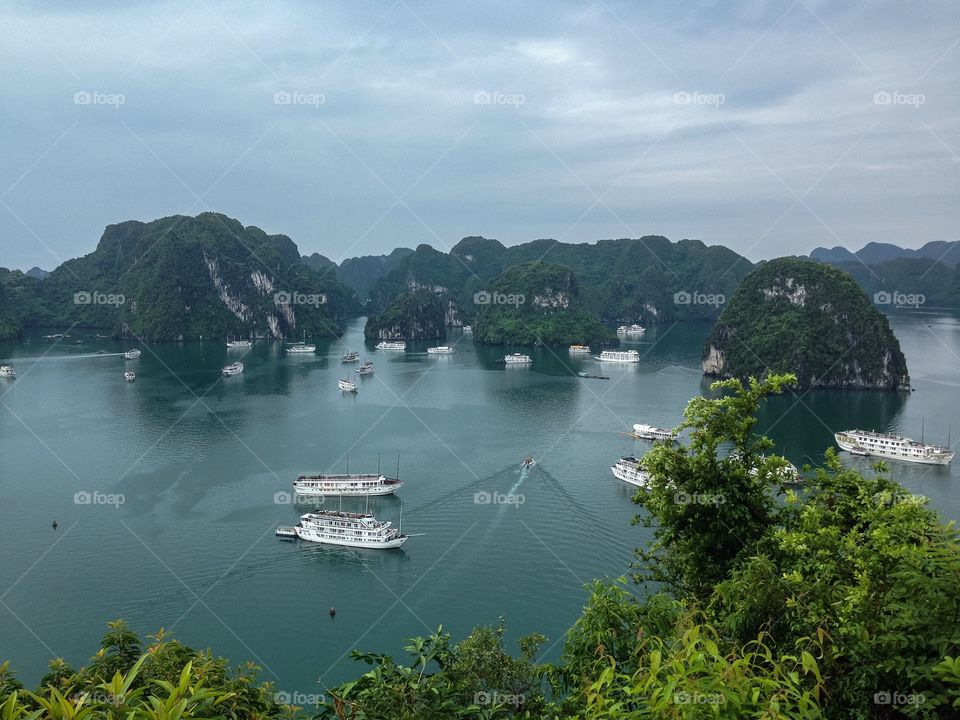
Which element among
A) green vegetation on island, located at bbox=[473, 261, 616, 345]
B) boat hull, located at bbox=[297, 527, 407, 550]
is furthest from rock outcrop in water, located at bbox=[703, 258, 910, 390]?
boat hull, located at bbox=[297, 527, 407, 550]

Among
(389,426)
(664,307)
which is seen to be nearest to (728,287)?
(664,307)

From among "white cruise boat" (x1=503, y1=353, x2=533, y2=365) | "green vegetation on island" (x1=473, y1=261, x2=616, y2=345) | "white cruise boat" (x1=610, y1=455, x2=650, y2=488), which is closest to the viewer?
"white cruise boat" (x1=610, y1=455, x2=650, y2=488)

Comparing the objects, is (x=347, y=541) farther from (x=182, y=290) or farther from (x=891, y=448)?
(x=182, y=290)

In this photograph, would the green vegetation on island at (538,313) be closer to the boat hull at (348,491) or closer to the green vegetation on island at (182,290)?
the green vegetation on island at (182,290)

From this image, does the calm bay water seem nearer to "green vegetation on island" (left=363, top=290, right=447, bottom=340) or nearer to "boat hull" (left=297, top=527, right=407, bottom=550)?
"boat hull" (left=297, top=527, right=407, bottom=550)

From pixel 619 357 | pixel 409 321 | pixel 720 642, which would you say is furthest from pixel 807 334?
pixel 720 642

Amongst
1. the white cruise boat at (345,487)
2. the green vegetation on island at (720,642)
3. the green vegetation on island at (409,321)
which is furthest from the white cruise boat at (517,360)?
the green vegetation on island at (720,642)

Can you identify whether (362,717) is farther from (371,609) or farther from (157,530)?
(157,530)
